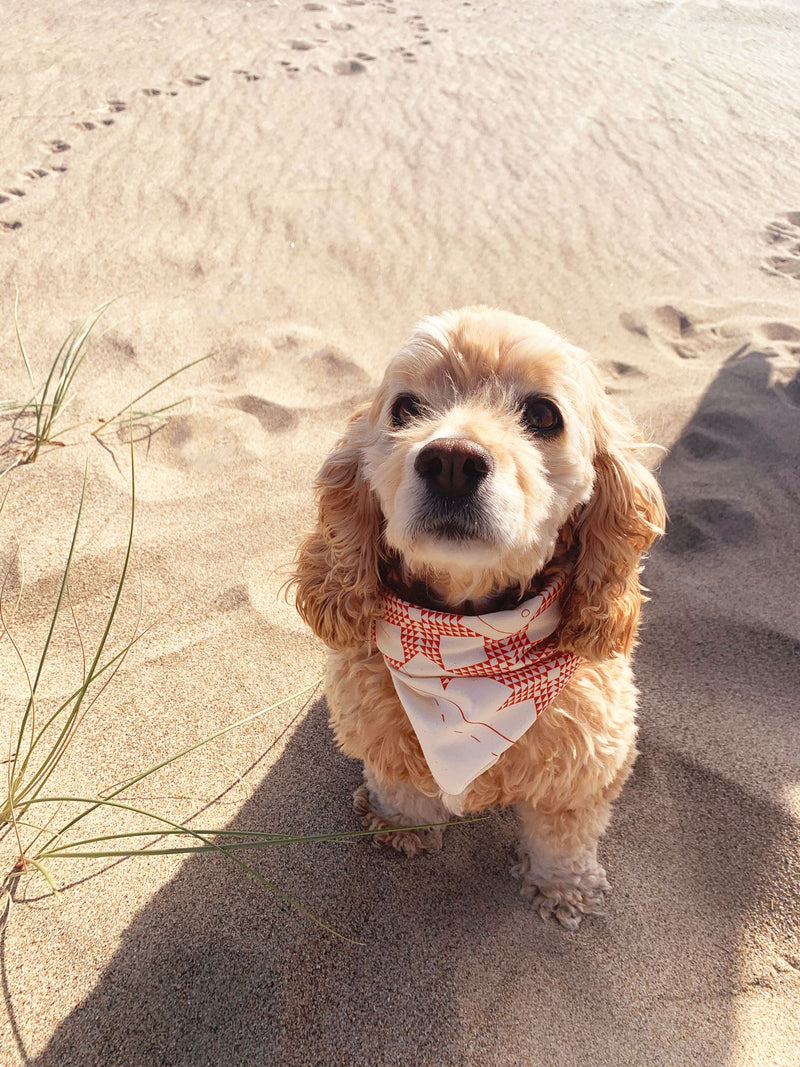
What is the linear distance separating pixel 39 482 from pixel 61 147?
4.22 meters

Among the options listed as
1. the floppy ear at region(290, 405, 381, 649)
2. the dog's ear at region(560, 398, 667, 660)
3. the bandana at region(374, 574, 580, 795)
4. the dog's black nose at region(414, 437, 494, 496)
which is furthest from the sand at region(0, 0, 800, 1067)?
the dog's black nose at region(414, 437, 494, 496)

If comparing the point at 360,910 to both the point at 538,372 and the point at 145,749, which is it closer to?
the point at 145,749

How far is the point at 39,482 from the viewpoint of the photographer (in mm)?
3818

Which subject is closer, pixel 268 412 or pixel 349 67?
pixel 268 412

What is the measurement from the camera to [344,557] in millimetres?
2332

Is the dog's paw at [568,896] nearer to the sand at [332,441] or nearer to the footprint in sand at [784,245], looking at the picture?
the sand at [332,441]

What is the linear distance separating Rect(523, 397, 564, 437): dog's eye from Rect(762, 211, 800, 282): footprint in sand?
5.08 metres

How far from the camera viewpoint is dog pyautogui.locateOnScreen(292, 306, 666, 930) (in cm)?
199

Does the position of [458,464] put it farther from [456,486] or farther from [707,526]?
[707,526]

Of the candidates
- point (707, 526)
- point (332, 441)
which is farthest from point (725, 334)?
point (332, 441)

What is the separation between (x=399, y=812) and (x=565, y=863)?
2.04 ft

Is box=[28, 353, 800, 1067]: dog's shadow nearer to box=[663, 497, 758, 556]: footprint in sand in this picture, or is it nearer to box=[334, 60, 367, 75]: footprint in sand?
box=[663, 497, 758, 556]: footprint in sand

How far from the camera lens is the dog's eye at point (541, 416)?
6.94 feet

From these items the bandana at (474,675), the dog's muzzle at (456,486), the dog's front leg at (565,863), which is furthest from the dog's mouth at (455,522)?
the dog's front leg at (565,863)
